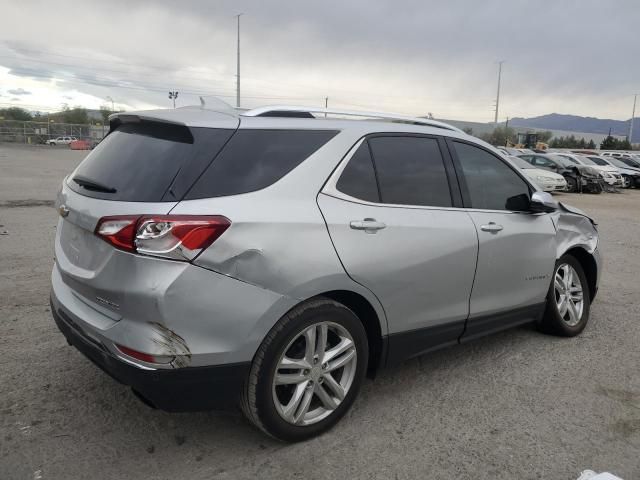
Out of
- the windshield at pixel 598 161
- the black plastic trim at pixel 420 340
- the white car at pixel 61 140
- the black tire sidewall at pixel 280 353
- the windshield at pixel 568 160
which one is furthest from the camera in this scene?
the white car at pixel 61 140

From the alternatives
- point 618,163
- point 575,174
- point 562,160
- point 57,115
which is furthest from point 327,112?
point 57,115

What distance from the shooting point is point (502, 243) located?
3.90m

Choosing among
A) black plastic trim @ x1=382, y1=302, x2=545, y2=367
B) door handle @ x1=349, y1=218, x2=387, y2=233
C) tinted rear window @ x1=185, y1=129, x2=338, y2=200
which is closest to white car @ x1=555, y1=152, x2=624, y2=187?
black plastic trim @ x1=382, y1=302, x2=545, y2=367

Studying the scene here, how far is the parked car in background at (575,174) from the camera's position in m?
23.1

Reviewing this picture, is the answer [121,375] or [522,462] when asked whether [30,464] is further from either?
[522,462]

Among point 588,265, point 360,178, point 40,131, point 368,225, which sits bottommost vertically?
point 588,265

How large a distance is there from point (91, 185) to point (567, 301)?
3906mm

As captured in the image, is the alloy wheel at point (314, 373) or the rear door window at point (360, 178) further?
the rear door window at point (360, 178)

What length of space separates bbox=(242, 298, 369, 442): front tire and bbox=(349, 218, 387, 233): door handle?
1.43ft

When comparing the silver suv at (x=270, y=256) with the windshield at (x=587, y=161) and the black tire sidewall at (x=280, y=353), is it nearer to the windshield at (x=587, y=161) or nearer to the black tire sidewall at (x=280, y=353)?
the black tire sidewall at (x=280, y=353)

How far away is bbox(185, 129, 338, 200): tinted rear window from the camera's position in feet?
8.64

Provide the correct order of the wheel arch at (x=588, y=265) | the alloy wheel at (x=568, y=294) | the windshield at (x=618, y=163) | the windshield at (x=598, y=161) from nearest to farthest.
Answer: the alloy wheel at (x=568, y=294) < the wheel arch at (x=588, y=265) < the windshield at (x=598, y=161) < the windshield at (x=618, y=163)

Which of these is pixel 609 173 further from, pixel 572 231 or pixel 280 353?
pixel 280 353

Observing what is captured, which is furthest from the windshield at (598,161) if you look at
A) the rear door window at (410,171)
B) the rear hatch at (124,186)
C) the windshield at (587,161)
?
the rear hatch at (124,186)
